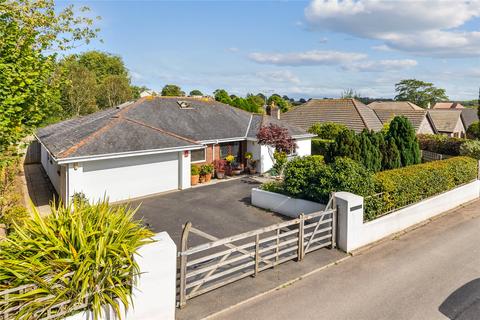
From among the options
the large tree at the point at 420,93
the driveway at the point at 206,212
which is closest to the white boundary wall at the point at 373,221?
the driveway at the point at 206,212

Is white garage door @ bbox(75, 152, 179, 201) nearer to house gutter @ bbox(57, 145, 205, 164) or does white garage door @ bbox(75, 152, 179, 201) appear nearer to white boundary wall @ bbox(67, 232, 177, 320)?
Answer: house gutter @ bbox(57, 145, 205, 164)

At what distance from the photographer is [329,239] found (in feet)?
34.0

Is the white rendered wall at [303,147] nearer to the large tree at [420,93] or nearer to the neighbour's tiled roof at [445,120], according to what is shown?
the neighbour's tiled roof at [445,120]

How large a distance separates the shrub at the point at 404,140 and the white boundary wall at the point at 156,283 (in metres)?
16.2

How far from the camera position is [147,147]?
16484 millimetres

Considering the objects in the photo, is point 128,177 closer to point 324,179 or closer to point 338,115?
point 324,179

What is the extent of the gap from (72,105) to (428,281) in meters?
43.1

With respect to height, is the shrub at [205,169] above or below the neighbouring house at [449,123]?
below

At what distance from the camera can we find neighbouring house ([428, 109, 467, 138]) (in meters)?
42.7

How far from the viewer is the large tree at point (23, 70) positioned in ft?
26.3

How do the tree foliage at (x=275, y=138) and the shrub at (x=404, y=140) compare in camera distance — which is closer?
the shrub at (x=404, y=140)

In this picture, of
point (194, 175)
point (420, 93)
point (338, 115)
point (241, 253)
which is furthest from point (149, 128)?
point (420, 93)

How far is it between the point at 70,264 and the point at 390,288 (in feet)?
23.8

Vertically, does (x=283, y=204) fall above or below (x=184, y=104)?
below
